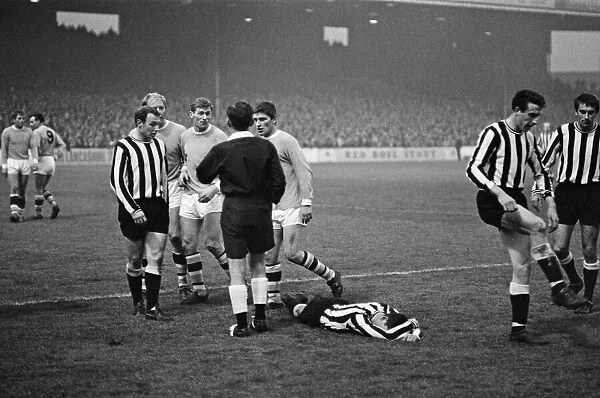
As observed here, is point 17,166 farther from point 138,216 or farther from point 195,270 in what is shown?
point 138,216

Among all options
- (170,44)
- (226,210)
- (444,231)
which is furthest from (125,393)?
(170,44)

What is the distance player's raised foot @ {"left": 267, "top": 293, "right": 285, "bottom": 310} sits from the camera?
912 centimetres

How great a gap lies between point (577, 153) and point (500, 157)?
175 centimetres

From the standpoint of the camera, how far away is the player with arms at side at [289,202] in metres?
8.89

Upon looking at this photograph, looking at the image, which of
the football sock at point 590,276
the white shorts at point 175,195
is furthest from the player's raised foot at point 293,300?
the football sock at point 590,276

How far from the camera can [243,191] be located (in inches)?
302

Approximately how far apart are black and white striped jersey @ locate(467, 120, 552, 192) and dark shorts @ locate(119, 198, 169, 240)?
3.02 m

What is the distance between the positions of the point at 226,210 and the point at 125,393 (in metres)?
2.25

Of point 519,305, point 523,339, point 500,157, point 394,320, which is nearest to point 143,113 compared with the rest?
point 394,320

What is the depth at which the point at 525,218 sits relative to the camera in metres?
7.10

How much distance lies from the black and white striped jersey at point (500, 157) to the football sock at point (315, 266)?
2.48 meters

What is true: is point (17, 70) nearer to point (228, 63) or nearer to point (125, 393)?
point (228, 63)

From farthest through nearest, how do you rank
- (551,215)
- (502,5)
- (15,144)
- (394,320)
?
(502,5)
(15,144)
(551,215)
(394,320)

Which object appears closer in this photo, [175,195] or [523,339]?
[523,339]
